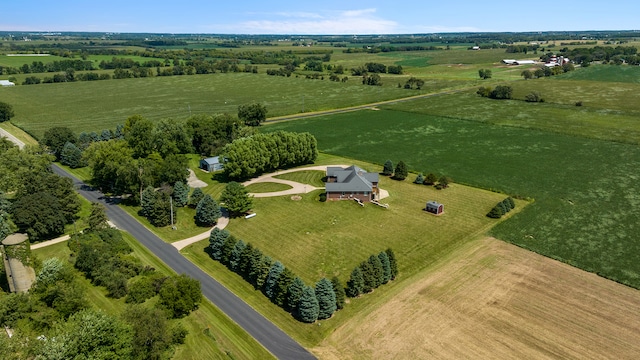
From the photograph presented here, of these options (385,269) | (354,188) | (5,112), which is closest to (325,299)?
(385,269)

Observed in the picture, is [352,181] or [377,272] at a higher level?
[352,181]

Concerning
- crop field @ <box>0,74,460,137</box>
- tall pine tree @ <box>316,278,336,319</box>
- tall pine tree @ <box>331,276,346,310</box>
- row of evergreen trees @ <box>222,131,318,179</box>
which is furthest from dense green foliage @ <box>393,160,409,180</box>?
crop field @ <box>0,74,460,137</box>

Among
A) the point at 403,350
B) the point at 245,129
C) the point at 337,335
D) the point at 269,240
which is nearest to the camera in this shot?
the point at 403,350

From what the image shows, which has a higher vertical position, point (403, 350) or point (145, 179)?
point (145, 179)

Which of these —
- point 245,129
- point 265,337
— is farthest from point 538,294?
point 245,129

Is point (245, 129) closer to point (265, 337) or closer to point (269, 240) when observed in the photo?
point (269, 240)

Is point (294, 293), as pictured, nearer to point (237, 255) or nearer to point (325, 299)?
point (325, 299)

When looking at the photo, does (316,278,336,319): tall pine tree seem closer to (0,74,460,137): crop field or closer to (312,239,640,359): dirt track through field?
(312,239,640,359): dirt track through field
